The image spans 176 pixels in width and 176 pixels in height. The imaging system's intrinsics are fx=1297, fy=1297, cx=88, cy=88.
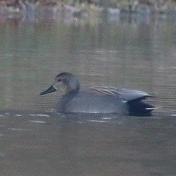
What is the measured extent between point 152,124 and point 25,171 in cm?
307

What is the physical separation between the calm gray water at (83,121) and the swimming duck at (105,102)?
16 centimetres

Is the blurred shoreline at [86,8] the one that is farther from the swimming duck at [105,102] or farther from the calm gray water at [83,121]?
the swimming duck at [105,102]

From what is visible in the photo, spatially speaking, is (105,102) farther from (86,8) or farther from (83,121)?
(86,8)

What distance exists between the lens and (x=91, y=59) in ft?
68.0

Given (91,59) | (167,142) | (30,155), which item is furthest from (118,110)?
(91,59)

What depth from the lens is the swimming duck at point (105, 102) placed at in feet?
41.8

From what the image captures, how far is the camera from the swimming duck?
12742 millimetres

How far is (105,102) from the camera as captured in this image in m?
12.9

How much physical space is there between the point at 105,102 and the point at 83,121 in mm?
656

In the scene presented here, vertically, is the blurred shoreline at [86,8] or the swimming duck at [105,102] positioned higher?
the swimming duck at [105,102]

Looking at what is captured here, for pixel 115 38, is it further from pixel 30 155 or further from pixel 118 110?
pixel 30 155

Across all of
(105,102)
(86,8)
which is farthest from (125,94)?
(86,8)

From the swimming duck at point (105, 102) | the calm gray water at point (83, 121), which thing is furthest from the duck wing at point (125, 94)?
the calm gray water at point (83, 121)

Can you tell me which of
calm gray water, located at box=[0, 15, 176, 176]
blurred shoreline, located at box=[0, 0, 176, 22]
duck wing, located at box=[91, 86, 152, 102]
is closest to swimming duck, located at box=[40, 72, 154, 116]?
duck wing, located at box=[91, 86, 152, 102]
